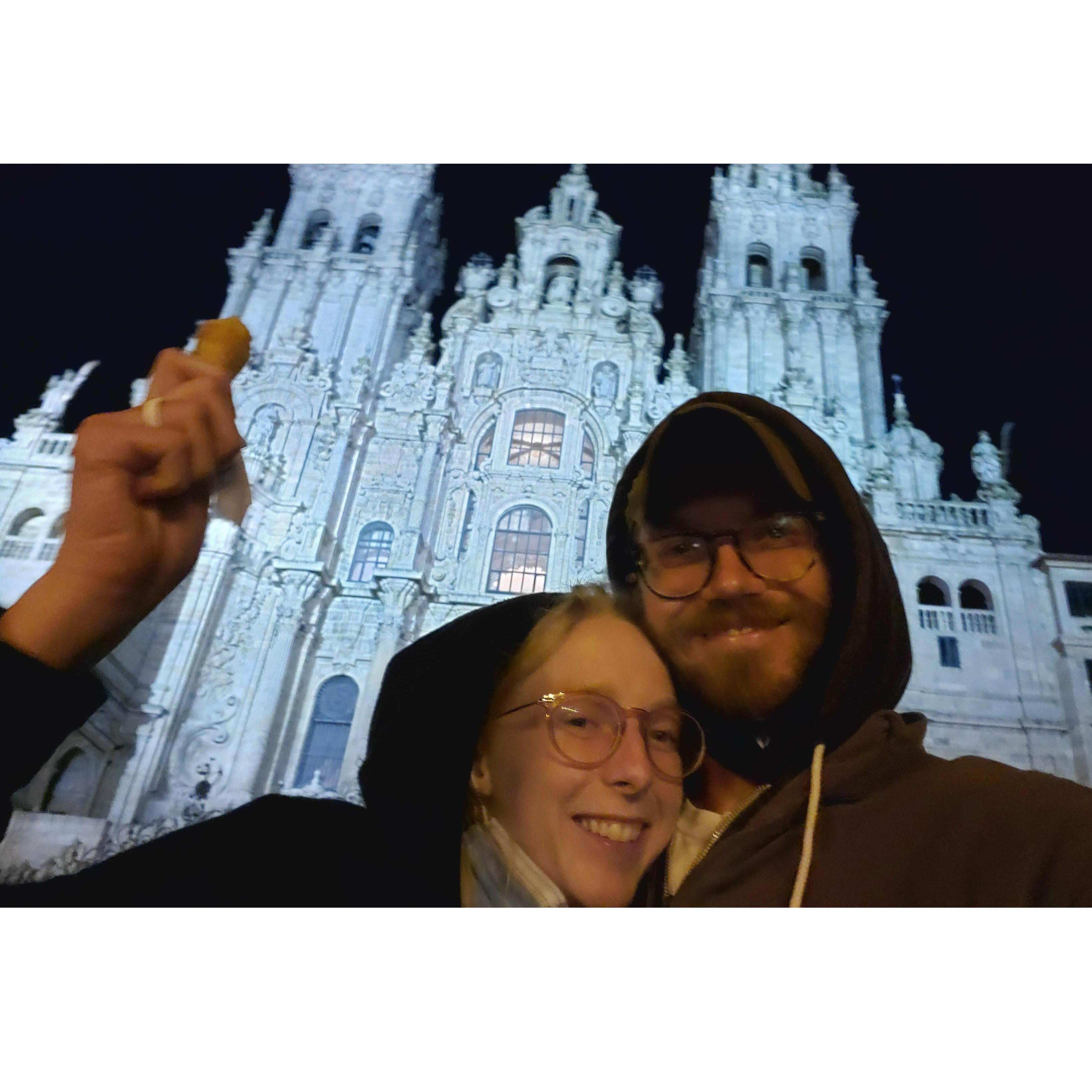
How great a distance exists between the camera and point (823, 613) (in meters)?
2.16

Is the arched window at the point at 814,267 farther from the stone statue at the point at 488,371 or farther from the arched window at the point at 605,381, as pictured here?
the stone statue at the point at 488,371

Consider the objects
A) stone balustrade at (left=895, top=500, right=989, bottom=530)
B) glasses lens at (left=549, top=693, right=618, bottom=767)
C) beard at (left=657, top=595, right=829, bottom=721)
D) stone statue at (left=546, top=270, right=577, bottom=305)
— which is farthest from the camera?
stone statue at (left=546, top=270, right=577, bottom=305)

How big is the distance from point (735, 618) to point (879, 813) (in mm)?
632

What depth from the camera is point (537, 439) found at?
19.1ft

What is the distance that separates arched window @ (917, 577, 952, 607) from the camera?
190 inches

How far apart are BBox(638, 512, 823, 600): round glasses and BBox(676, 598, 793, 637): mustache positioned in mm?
71

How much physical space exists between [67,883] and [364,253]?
6.21 m

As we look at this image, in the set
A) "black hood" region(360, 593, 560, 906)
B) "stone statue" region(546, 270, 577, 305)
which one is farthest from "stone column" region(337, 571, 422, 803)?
"stone statue" region(546, 270, 577, 305)

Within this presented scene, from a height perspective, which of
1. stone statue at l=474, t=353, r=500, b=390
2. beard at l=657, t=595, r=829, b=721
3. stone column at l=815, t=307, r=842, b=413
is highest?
stone column at l=815, t=307, r=842, b=413

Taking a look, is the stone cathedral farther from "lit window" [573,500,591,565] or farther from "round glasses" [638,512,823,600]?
"round glasses" [638,512,823,600]

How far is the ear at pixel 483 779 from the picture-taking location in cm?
226

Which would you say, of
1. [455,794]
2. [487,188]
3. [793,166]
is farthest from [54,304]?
[793,166]

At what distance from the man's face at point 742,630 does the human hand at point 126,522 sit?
134cm

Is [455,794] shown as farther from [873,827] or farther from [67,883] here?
[67,883]
